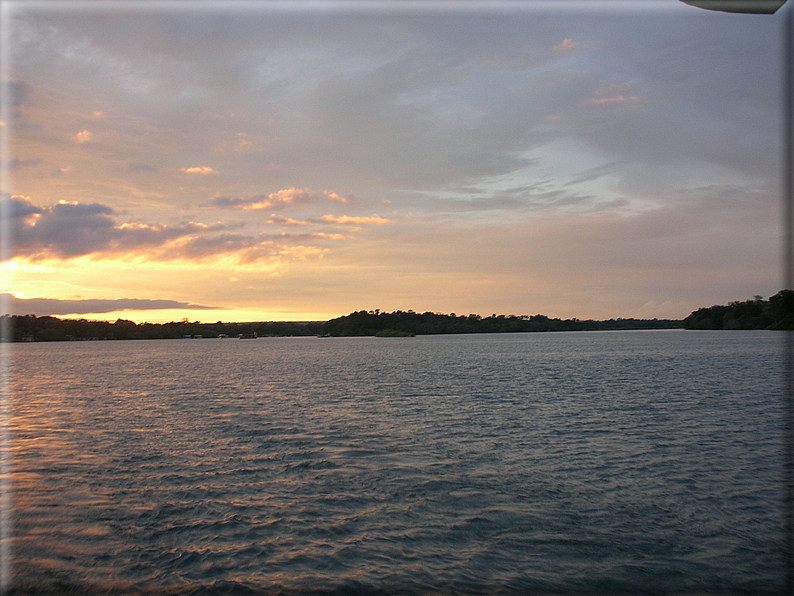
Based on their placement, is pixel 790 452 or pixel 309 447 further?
pixel 309 447

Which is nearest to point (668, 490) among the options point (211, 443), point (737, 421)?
point (737, 421)

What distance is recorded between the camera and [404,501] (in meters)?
13.6

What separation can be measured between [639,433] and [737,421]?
6.48 m

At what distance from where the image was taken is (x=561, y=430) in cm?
2289

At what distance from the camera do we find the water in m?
9.71

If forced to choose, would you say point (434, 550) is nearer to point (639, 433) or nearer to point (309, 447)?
point (309, 447)

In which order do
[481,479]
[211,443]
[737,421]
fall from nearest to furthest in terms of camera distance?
1. [481,479]
2. [211,443]
3. [737,421]

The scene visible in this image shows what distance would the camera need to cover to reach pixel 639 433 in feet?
73.0

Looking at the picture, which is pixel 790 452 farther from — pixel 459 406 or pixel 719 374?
pixel 719 374

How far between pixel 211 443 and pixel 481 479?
38.9 feet

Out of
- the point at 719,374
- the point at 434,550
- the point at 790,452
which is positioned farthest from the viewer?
the point at 719,374

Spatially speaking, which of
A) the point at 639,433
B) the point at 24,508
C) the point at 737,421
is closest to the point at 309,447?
the point at 24,508

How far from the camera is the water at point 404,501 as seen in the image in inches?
382

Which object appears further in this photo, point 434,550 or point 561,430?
point 561,430
